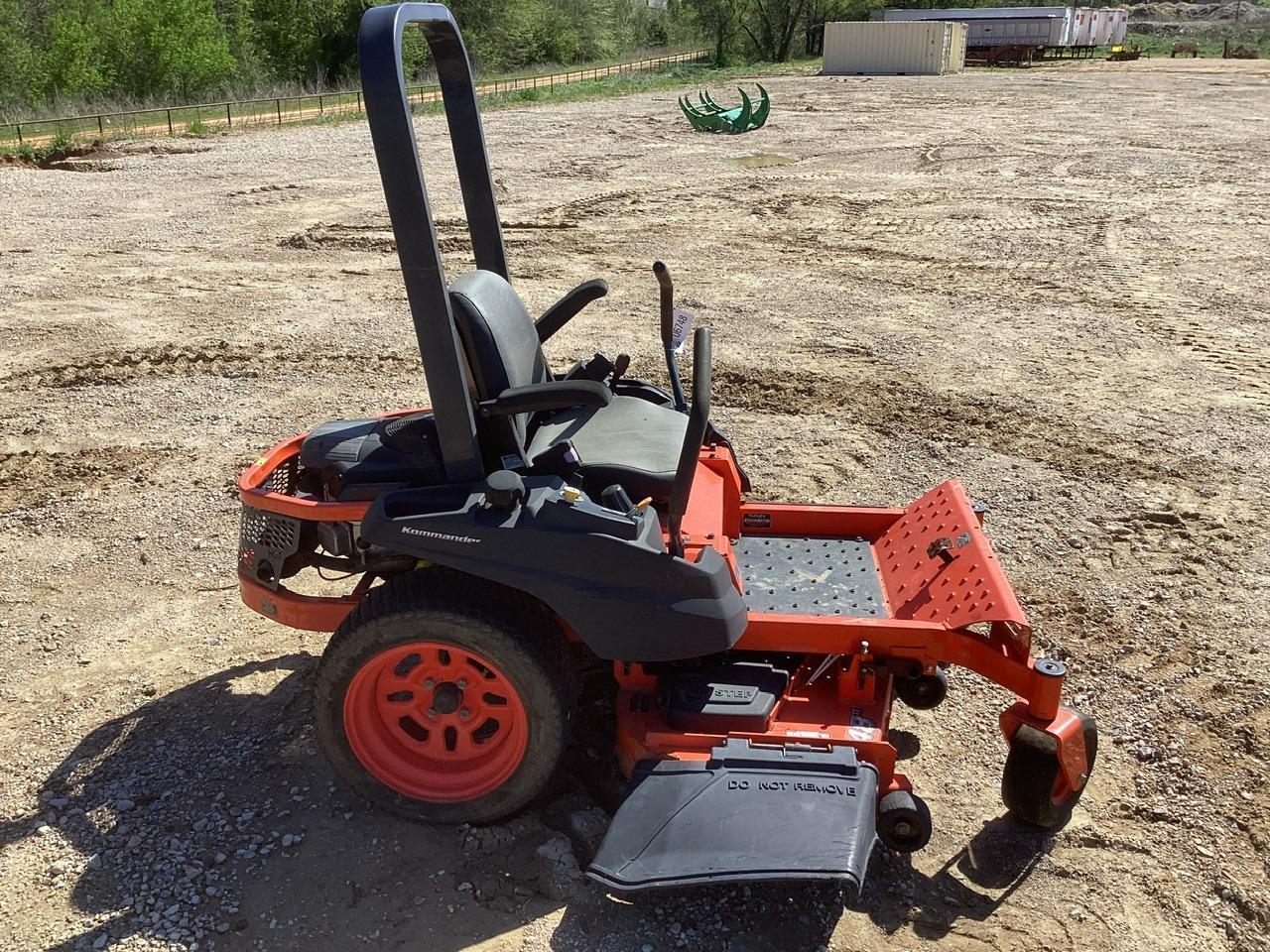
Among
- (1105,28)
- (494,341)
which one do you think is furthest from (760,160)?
(1105,28)

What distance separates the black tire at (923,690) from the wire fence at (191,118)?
15.6m

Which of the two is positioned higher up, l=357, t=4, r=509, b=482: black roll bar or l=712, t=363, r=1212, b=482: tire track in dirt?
l=357, t=4, r=509, b=482: black roll bar

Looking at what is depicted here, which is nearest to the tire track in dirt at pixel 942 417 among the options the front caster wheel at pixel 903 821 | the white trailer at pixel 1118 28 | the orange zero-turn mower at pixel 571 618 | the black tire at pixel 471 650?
the orange zero-turn mower at pixel 571 618

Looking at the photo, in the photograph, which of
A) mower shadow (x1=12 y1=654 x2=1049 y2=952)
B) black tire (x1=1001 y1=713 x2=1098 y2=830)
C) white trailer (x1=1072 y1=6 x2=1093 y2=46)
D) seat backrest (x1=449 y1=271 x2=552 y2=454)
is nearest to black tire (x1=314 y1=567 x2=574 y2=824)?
mower shadow (x1=12 y1=654 x2=1049 y2=952)

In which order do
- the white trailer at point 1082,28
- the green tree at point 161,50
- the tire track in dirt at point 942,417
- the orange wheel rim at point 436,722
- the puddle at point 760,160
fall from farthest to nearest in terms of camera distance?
the white trailer at point 1082,28
the green tree at point 161,50
the puddle at point 760,160
the tire track in dirt at point 942,417
the orange wheel rim at point 436,722

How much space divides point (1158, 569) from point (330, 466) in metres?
3.75

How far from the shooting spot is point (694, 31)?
199 ft

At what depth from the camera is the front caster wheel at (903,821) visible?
9.81 feet

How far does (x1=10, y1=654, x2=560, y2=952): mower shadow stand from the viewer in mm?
2949

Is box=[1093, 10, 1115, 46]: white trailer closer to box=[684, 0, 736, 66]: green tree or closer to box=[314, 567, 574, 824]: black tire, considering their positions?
box=[684, 0, 736, 66]: green tree

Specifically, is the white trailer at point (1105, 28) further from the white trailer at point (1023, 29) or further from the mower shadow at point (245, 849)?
the mower shadow at point (245, 849)

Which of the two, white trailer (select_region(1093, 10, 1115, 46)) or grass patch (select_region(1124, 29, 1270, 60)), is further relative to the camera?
white trailer (select_region(1093, 10, 1115, 46))

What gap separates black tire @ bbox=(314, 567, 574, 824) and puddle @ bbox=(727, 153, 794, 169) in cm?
1346

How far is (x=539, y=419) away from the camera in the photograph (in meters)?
3.54
